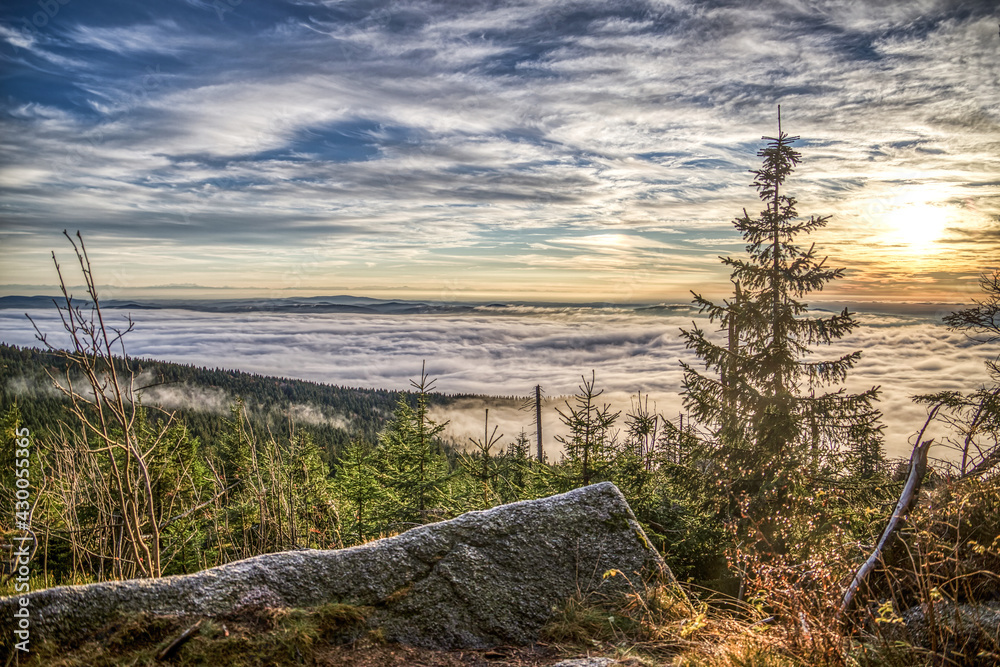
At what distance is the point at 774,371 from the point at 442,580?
10.0 meters

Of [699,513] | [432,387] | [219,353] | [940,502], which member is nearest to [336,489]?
[432,387]

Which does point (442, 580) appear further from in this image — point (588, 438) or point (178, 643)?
point (588, 438)

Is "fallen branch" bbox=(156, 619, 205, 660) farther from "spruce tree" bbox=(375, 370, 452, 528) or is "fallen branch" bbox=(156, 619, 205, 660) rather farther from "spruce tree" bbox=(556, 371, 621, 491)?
"spruce tree" bbox=(375, 370, 452, 528)

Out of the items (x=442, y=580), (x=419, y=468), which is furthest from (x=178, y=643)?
(x=419, y=468)

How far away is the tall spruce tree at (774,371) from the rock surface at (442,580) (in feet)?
25.2

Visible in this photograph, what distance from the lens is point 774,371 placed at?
12125 mm

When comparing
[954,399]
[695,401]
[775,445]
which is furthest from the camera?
[695,401]

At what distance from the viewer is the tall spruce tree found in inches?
459

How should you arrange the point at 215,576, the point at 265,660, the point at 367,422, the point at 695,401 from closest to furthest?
the point at 265,660
the point at 215,576
the point at 695,401
the point at 367,422

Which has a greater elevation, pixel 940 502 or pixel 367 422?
pixel 940 502

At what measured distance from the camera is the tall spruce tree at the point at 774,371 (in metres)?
11.6

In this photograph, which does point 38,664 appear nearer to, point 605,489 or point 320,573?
point 320,573

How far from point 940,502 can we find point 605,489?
252 centimetres

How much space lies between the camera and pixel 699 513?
12.2m
